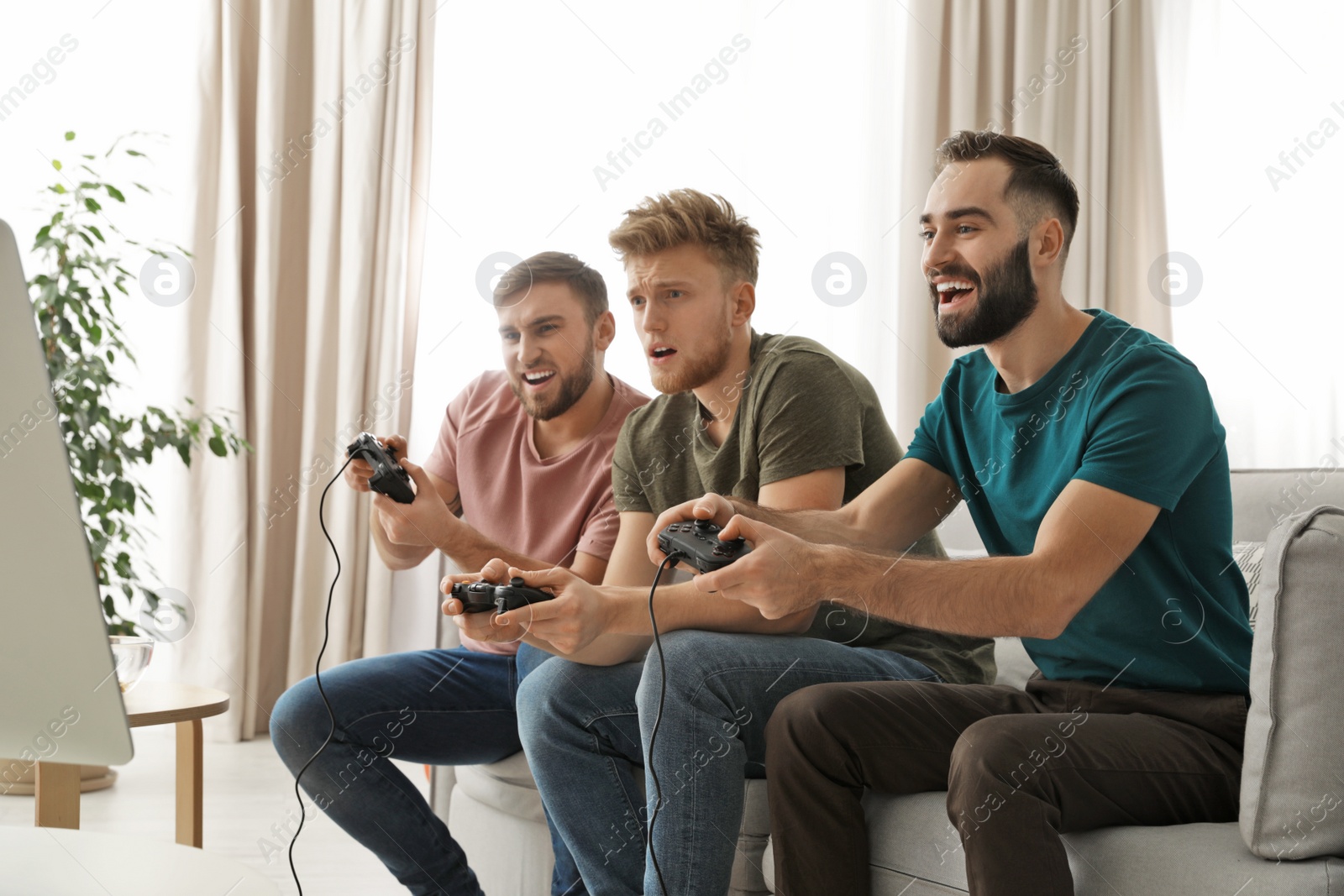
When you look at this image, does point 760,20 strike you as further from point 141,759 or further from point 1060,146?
point 141,759

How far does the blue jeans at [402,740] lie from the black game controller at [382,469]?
267 millimetres

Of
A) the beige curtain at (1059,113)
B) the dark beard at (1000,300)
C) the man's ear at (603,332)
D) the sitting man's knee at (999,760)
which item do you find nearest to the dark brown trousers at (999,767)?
the sitting man's knee at (999,760)

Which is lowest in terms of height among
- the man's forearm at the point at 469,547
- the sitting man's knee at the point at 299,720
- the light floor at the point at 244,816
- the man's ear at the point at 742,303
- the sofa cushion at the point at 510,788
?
the light floor at the point at 244,816

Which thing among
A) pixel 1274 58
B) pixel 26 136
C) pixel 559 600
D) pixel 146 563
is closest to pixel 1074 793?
pixel 559 600

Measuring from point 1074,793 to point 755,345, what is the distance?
2.93 feet

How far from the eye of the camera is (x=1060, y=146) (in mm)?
3516

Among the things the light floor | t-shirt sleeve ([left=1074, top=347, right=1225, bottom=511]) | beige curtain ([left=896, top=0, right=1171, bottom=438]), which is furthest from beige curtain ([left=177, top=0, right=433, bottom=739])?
t-shirt sleeve ([left=1074, top=347, right=1225, bottom=511])

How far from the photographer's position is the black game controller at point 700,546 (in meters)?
1.19

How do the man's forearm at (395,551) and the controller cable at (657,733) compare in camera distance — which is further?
the man's forearm at (395,551)

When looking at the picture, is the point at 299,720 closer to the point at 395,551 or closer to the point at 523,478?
the point at 395,551

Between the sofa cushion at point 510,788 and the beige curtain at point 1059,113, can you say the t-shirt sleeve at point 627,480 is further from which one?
the beige curtain at point 1059,113

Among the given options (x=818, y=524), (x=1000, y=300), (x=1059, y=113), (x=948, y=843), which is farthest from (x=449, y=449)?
(x=1059, y=113)

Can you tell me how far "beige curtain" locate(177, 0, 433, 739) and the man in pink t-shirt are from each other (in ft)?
4.35

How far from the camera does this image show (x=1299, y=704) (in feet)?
3.29
